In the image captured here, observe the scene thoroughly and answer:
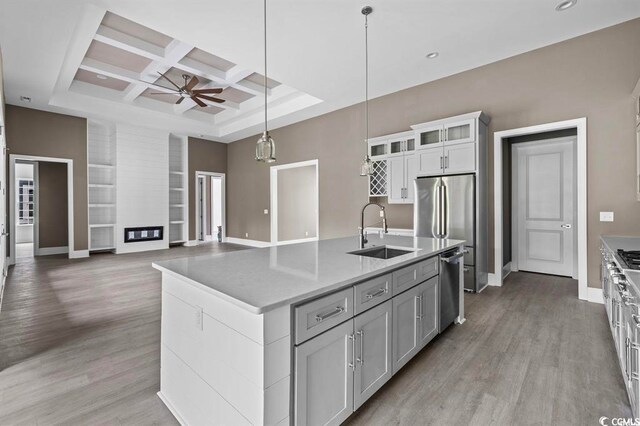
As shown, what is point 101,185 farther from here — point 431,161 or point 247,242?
point 431,161

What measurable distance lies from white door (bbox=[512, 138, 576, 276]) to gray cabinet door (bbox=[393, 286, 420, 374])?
13.3 feet

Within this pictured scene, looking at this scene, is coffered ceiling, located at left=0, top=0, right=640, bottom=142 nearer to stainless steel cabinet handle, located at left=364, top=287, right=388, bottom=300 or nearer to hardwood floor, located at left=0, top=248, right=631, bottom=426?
stainless steel cabinet handle, located at left=364, top=287, right=388, bottom=300

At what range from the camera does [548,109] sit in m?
4.02

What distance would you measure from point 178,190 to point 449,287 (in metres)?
8.30

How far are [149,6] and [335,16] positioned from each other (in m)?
1.98

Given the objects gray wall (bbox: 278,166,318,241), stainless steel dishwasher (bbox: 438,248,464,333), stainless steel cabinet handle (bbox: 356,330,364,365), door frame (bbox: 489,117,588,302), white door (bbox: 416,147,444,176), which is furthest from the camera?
gray wall (bbox: 278,166,318,241)

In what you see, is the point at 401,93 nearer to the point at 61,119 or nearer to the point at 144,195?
the point at 144,195

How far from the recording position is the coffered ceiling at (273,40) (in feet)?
10.8

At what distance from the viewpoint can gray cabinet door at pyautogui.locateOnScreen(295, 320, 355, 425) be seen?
4.39 feet

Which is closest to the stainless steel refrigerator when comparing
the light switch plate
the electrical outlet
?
the light switch plate

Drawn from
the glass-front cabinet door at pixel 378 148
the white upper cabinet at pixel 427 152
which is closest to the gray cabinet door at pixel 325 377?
the white upper cabinet at pixel 427 152

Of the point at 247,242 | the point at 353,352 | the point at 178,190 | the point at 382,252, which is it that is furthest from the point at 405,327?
the point at 178,190

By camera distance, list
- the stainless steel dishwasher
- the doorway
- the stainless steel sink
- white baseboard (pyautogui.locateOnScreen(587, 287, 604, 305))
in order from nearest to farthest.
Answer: the stainless steel sink
the stainless steel dishwasher
white baseboard (pyautogui.locateOnScreen(587, 287, 604, 305))
the doorway

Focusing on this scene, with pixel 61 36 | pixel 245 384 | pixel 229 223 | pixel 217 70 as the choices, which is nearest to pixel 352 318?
pixel 245 384
